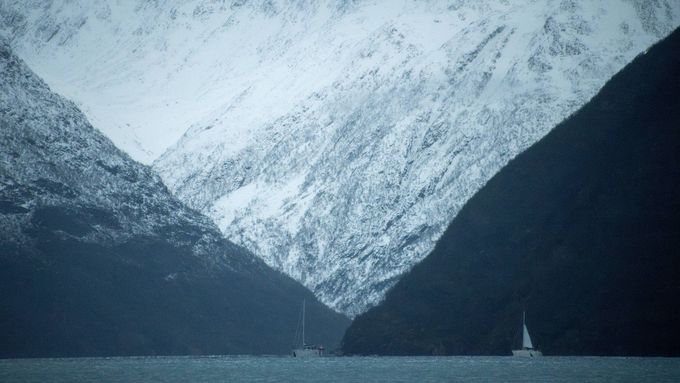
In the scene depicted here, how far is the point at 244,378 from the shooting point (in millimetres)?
179250

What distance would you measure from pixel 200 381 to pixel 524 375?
4591 cm

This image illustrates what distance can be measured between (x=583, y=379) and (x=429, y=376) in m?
24.8

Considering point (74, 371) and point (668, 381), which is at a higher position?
point (74, 371)

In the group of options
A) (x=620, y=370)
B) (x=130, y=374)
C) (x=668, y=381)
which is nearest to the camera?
(x=668, y=381)

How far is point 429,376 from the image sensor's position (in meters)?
177

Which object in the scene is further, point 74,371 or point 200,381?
point 74,371

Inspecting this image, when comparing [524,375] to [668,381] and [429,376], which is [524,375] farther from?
[668,381]

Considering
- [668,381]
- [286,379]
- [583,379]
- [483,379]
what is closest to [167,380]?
[286,379]

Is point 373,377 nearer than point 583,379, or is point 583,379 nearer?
point 583,379

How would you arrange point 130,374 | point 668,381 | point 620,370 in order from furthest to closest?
point 130,374
point 620,370
point 668,381

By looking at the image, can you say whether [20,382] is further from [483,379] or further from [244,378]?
[483,379]

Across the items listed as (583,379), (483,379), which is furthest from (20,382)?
(583,379)

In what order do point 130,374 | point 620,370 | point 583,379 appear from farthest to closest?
point 130,374 → point 620,370 → point 583,379

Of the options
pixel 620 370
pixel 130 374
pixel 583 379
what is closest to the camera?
pixel 583 379
